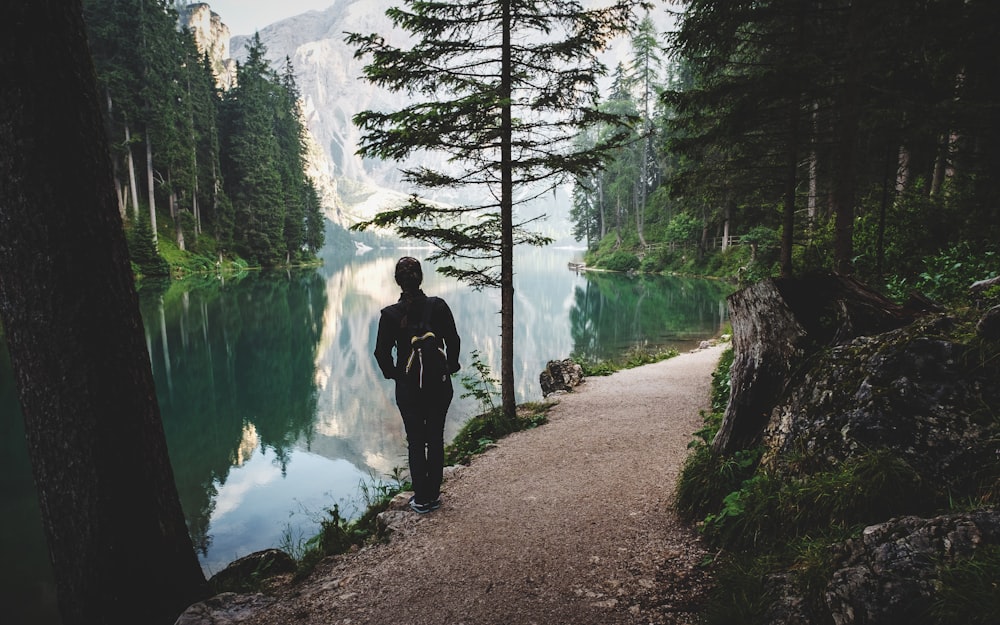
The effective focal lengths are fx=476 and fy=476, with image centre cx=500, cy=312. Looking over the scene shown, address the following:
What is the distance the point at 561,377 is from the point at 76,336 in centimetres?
1022

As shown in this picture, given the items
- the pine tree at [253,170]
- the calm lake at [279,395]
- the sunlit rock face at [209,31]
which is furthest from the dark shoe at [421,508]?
the sunlit rock face at [209,31]

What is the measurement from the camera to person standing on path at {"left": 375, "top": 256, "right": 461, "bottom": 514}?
4.23 meters

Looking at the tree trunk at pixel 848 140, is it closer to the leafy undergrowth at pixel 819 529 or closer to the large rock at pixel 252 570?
the leafy undergrowth at pixel 819 529

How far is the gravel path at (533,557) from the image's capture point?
291 cm

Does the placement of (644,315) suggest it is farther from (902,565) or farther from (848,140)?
(902,565)

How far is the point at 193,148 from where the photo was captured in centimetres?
4334

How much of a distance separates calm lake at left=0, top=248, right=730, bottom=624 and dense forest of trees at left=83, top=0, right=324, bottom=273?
1375cm

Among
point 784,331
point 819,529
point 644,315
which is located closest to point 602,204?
point 644,315

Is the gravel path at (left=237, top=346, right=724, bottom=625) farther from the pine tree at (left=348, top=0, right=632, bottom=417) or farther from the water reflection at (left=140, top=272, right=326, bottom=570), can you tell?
the water reflection at (left=140, top=272, right=326, bottom=570)

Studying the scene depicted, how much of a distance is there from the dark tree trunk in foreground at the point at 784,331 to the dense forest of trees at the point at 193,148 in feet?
127

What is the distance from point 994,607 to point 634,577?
6.17 ft

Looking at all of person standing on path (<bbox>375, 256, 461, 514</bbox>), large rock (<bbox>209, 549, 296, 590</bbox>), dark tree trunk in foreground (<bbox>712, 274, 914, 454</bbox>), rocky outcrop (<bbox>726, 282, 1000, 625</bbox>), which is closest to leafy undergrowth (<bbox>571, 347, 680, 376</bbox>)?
person standing on path (<bbox>375, 256, 461, 514</bbox>)

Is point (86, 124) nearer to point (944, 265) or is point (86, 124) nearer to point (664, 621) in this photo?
point (664, 621)

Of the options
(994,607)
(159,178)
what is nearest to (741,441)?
(994,607)
